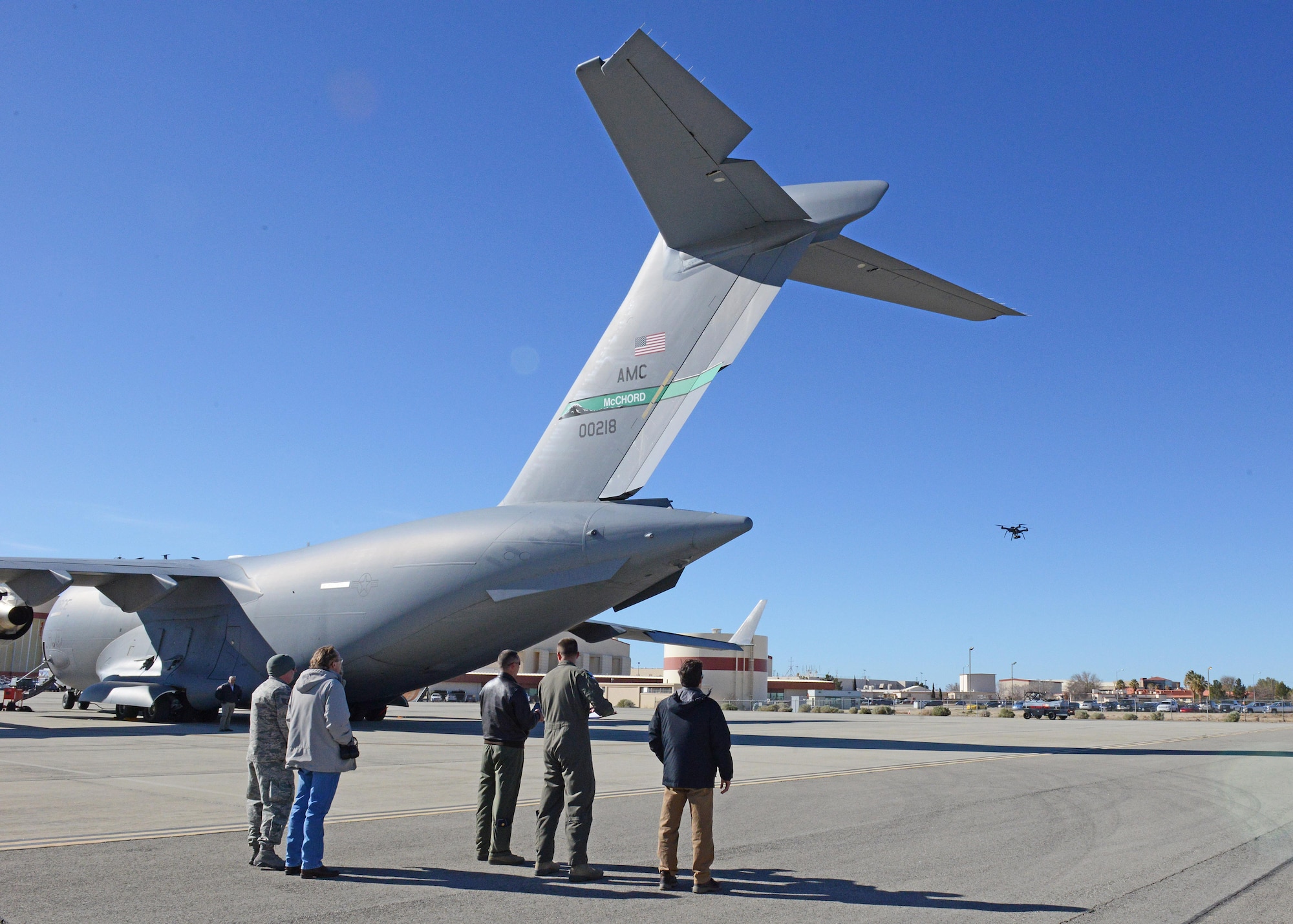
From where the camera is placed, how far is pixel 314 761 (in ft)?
20.0

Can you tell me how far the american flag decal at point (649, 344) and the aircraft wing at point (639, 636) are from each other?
937cm

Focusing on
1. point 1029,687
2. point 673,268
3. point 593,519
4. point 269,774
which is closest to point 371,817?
point 269,774

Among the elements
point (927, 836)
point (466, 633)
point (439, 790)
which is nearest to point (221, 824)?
point (439, 790)

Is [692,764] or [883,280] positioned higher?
[883,280]

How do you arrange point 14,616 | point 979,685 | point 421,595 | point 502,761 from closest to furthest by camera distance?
point 502,761 < point 421,595 < point 14,616 < point 979,685

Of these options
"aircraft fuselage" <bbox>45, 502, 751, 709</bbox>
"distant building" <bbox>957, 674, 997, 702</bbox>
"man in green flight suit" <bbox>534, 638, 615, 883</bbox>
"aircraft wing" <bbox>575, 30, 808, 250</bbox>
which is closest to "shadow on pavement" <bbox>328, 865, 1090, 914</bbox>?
"man in green flight suit" <bbox>534, 638, 615, 883</bbox>

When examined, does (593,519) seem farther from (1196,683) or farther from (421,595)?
(1196,683)

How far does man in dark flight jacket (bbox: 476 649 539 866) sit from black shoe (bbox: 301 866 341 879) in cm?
101

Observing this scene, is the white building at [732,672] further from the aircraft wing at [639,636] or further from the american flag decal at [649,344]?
the american flag decal at [649,344]

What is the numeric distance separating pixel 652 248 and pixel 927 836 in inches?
399

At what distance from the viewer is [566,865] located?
659 cm

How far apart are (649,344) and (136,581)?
12.7m

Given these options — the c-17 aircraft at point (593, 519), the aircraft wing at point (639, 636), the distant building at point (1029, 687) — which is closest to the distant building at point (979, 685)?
the distant building at point (1029, 687)

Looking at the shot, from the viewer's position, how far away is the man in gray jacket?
6039mm
